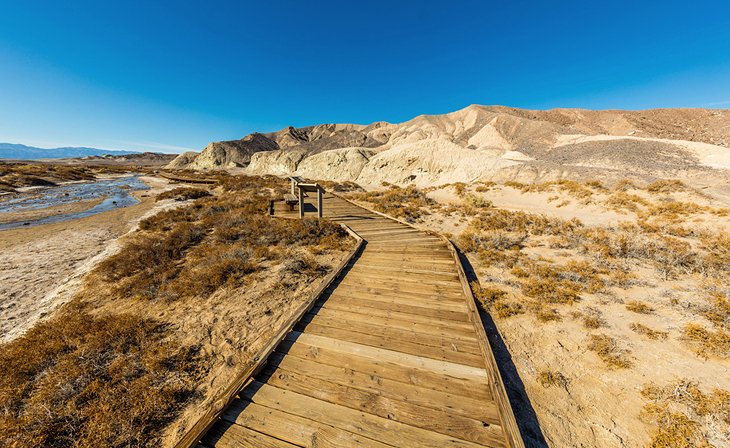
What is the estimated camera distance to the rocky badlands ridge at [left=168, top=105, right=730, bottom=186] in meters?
24.2

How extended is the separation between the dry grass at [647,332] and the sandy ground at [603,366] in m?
0.10

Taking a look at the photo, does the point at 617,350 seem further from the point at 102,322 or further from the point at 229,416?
the point at 102,322

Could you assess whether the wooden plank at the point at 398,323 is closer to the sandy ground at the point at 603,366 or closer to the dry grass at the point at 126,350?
the sandy ground at the point at 603,366

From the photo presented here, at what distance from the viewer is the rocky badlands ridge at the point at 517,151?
24.2m

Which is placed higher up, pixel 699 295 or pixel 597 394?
pixel 699 295

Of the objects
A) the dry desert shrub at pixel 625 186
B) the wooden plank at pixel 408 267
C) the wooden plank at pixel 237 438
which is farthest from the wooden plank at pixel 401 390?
the dry desert shrub at pixel 625 186

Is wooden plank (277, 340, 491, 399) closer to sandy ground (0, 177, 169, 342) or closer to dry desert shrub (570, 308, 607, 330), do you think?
dry desert shrub (570, 308, 607, 330)

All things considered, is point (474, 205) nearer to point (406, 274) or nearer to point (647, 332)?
point (406, 274)

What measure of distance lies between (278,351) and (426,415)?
111 inches

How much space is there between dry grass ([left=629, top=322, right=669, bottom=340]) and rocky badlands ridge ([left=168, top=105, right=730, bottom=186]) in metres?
20.5

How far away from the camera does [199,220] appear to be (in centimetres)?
1672

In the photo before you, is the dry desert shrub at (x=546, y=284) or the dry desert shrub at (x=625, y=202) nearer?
the dry desert shrub at (x=546, y=284)

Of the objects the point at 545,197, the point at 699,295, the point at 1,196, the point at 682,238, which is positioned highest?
the point at 545,197

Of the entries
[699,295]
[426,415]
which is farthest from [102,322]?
[699,295]
